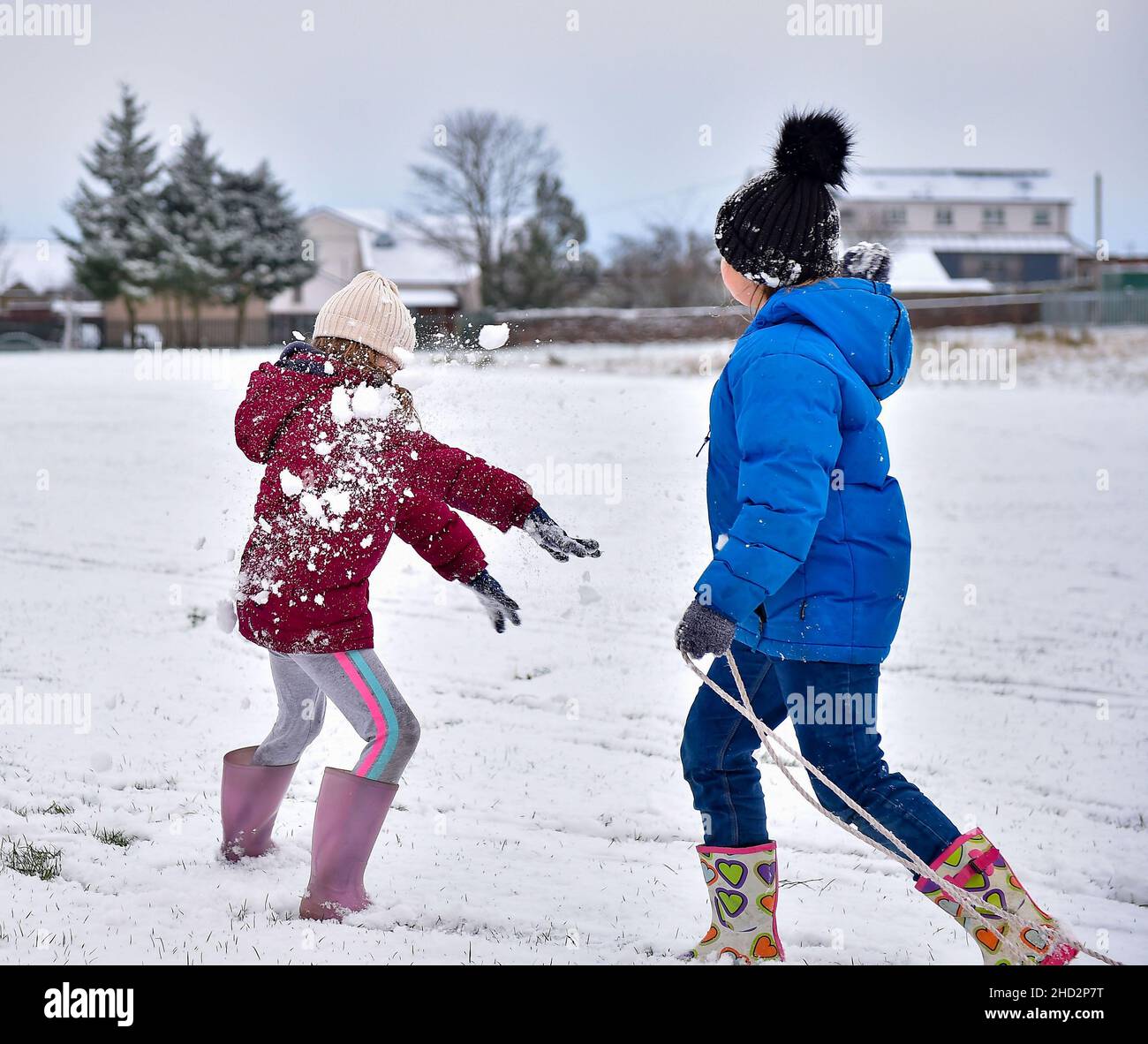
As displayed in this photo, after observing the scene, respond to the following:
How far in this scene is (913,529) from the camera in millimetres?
9438

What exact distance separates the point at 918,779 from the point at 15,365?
2419 cm

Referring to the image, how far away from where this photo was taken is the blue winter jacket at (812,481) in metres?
2.33

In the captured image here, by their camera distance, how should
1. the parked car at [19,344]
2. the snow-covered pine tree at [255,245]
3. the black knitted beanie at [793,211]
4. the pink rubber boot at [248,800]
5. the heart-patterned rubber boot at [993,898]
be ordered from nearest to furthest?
the heart-patterned rubber boot at [993,898], the black knitted beanie at [793,211], the pink rubber boot at [248,800], the parked car at [19,344], the snow-covered pine tree at [255,245]

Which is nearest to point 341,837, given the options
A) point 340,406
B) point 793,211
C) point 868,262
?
point 340,406

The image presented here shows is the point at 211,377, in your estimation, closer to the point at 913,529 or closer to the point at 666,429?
the point at 666,429

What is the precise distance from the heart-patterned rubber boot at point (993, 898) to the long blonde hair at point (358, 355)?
5.39 ft

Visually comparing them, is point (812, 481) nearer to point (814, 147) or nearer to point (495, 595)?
point (814, 147)

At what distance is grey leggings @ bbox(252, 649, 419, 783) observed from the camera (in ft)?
9.28

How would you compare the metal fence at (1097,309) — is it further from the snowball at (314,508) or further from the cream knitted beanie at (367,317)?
the snowball at (314,508)

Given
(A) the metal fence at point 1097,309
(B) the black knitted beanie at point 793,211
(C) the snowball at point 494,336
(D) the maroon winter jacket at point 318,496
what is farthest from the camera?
(A) the metal fence at point 1097,309

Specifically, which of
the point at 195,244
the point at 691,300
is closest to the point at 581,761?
the point at 691,300

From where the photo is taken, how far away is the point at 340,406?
9.34 ft

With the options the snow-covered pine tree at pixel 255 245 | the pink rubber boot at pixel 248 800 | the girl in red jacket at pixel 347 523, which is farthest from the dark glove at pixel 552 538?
the snow-covered pine tree at pixel 255 245

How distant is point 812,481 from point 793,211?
2.23 feet
